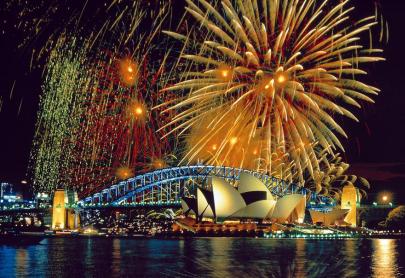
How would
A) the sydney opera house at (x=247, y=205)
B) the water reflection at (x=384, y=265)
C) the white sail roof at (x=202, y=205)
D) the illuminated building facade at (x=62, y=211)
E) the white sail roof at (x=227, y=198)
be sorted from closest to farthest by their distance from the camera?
1. the water reflection at (x=384, y=265)
2. the white sail roof at (x=227, y=198)
3. the sydney opera house at (x=247, y=205)
4. the white sail roof at (x=202, y=205)
5. the illuminated building facade at (x=62, y=211)

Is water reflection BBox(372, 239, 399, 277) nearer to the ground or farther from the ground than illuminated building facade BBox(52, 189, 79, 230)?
nearer to the ground

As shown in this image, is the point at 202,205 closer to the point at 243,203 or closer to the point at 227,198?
the point at 227,198

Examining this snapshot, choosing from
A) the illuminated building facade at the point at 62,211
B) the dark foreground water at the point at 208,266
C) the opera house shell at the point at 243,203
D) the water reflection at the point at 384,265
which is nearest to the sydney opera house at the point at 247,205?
the opera house shell at the point at 243,203

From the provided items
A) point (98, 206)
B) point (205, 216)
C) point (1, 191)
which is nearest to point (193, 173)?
point (205, 216)

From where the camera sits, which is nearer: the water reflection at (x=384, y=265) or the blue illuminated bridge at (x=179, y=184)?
the water reflection at (x=384, y=265)

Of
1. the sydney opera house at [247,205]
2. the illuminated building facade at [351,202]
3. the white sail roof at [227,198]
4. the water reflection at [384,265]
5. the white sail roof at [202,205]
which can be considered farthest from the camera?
the illuminated building facade at [351,202]

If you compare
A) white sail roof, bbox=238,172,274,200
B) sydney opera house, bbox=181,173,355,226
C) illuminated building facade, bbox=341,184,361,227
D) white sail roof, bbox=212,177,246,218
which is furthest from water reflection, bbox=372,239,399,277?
illuminated building facade, bbox=341,184,361,227

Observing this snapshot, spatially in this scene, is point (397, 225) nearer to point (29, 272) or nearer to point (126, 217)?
point (126, 217)

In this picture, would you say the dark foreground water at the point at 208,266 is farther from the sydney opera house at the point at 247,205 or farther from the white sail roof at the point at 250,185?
the sydney opera house at the point at 247,205

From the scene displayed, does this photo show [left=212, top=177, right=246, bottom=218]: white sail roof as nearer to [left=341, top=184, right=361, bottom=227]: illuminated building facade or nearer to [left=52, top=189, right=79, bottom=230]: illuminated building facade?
[left=341, top=184, right=361, bottom=227]: illuminated building facade
